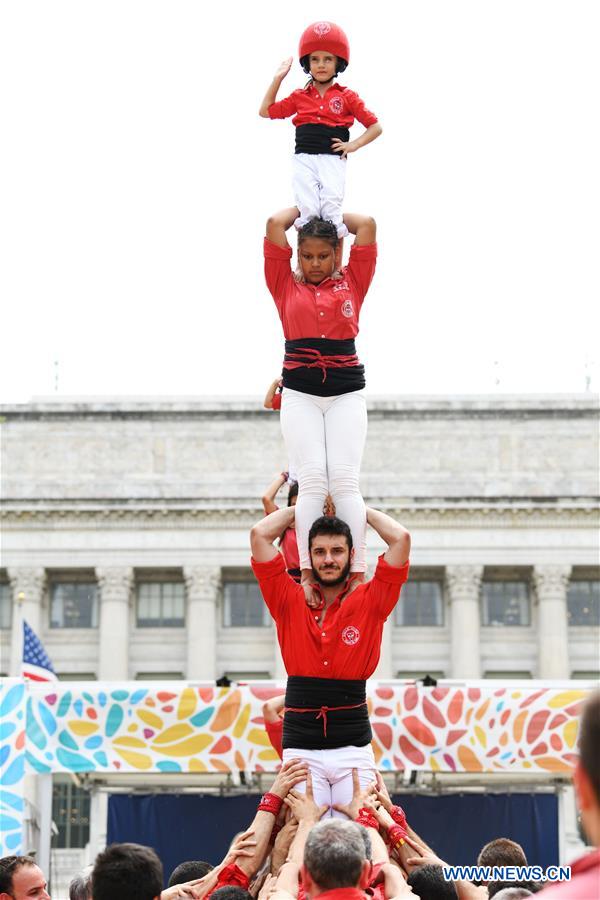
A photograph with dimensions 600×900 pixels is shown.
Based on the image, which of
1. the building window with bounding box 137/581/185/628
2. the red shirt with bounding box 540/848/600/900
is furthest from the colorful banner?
the building window with bounding box 137/581/185/628

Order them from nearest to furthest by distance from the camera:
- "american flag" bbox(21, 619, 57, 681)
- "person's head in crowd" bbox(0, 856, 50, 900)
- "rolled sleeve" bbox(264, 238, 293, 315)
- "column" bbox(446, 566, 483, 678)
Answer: "person's head in crowd" bbox(0, 856, 50, 900) < "rolled sleeve" bbox(264, 238, 293, 315) < "american flag" bbox(21, 619, 57, 681) < "column" bbox(446, 566, 483, 678)

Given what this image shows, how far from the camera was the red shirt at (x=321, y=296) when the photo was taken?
10.1 metres

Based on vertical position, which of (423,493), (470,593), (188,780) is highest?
(423,493)

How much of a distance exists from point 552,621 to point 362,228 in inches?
2183

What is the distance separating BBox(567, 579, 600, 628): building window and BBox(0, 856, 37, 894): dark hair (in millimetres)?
59272

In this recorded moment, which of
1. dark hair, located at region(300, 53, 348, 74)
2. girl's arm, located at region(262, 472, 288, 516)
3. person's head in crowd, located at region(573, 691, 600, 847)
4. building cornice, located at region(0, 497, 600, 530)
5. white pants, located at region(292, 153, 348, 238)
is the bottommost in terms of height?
person's head in crowd, located at region(573, 691, 600, 847)

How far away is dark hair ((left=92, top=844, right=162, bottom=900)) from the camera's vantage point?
18.8ft

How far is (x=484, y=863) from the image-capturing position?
884 centimetres

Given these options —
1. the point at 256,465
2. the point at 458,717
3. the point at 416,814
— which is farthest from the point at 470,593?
the point at 458,717

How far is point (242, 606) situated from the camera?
6706cm

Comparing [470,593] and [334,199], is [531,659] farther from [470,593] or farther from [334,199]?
[334,199]

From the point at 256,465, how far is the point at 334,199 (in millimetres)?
54792

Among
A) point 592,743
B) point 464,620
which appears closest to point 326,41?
point 592,743

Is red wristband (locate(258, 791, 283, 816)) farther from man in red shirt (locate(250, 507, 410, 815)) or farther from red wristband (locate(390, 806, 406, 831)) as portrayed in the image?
red wristband (locate(390, 806, 406, 831))
